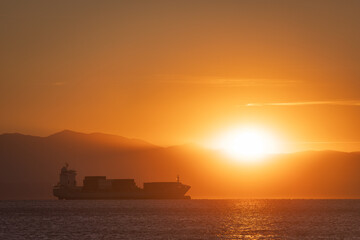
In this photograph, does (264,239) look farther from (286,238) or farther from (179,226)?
(179,226)

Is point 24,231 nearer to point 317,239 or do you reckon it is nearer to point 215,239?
point 215,239

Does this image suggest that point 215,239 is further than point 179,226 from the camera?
No

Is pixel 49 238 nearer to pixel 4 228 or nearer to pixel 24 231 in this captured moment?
pixel 24 231

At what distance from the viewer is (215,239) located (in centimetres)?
8844

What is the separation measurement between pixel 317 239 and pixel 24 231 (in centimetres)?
4729

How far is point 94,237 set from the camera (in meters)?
91.9

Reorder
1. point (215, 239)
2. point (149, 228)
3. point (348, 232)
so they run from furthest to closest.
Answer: point (149, 228), point (348, 232), point (215, 239)

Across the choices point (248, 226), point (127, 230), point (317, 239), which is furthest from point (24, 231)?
point (317, 239)

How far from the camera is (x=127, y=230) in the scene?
10512 centimetres

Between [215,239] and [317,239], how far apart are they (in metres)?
14.8

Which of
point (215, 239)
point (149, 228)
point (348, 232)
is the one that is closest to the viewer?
point (215, 239)

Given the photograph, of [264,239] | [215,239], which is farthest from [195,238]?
[264,239]

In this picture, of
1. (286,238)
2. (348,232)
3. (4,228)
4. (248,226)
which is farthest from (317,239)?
(4,228)

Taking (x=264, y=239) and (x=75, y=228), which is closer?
(x=264, y=239)
